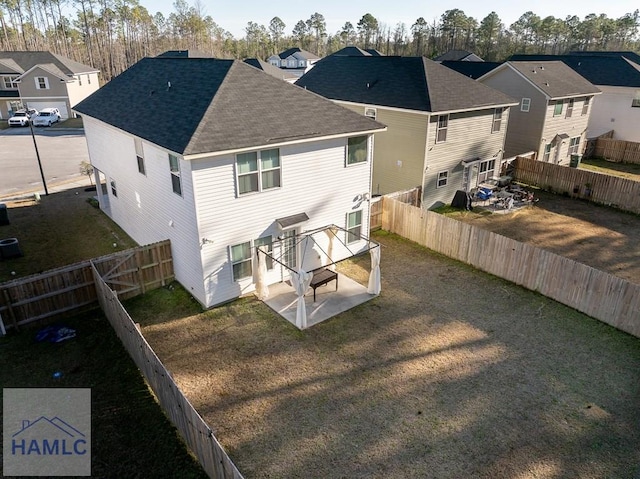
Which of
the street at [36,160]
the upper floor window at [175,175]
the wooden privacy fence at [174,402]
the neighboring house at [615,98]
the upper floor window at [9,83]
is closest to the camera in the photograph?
the wooden privacy fence at [174,402]

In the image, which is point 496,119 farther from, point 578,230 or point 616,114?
point 616,114

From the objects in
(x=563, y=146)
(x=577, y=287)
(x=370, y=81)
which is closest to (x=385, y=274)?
(x=577, y=287)

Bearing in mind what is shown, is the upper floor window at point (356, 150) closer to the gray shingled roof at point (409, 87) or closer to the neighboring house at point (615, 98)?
the gray shingled roof at point (409, 87)

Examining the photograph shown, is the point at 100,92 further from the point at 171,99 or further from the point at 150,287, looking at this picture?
the point at 150,287

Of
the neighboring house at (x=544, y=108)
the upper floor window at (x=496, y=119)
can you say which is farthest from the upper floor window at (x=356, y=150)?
the neighboring house at (x=544, y=108)

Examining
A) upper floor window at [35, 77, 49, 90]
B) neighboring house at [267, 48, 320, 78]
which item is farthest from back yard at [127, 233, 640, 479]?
neighboring house at [267, 48, 320, 78]

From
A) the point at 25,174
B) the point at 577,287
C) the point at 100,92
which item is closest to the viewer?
the point at 577,287
